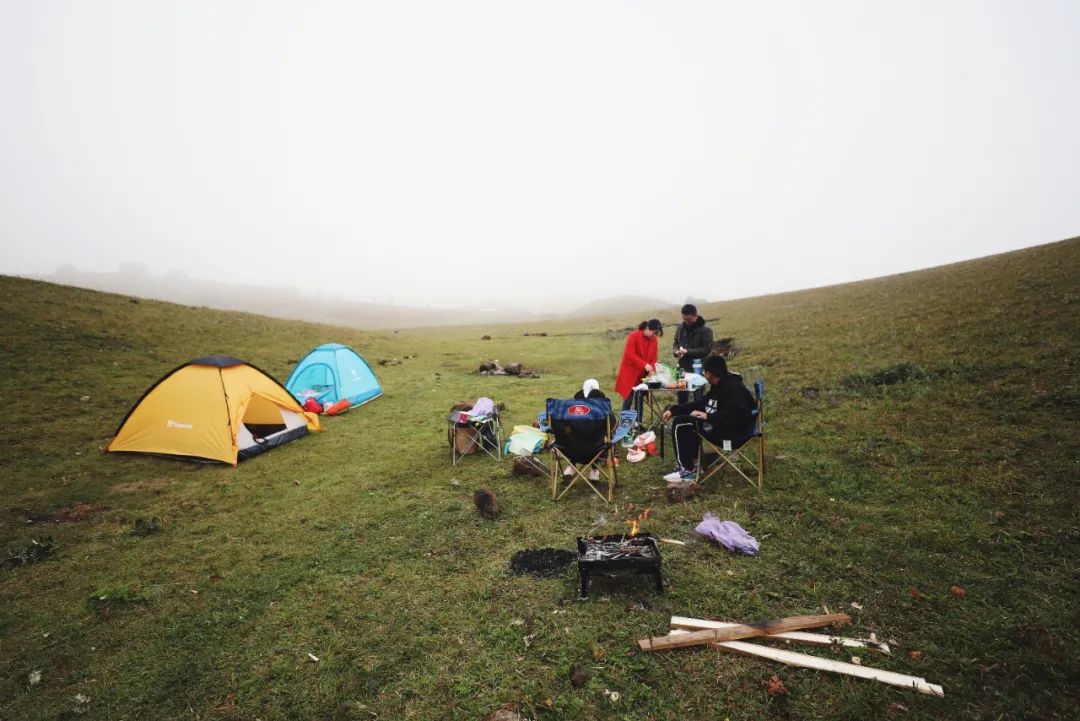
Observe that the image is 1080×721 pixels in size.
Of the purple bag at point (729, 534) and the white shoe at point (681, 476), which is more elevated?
the white shoe at point (681, 476)

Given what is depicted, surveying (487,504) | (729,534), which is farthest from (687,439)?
(487,504)

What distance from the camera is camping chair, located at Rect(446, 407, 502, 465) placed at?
10.2 m

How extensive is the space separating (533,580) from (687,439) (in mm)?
4087

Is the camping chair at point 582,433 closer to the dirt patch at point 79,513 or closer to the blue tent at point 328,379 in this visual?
the dirt patch at point 79,513

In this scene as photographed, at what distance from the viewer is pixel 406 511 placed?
25.9 feet

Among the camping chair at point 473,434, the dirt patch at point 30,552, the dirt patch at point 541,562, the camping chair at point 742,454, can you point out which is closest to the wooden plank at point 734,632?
the dirt patch at point 541,562

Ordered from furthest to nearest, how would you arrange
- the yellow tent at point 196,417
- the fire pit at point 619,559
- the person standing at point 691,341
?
the person standing at point 691,341
the yellow tent at point 196,417
the fire pit at point 619,559

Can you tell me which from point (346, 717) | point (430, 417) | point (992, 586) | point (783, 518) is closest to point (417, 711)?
point (346, 717)

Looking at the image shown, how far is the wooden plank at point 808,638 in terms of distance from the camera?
433cm

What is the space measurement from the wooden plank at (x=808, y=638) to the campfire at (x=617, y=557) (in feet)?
1.98

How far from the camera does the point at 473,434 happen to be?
34.1ft

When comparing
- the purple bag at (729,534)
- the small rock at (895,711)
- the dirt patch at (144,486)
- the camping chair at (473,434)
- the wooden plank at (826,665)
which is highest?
the camping chair at (473,434)

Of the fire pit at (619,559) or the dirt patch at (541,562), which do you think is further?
the dirt patch at (541,562)

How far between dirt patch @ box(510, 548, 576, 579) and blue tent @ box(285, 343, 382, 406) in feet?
36.3
